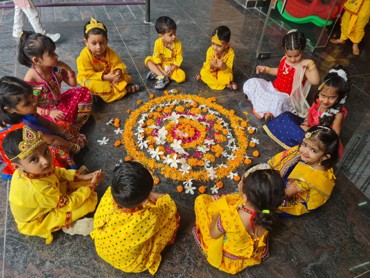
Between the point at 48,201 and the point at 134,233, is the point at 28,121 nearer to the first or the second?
the point at 48,201

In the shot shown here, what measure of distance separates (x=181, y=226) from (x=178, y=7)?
4967 mm

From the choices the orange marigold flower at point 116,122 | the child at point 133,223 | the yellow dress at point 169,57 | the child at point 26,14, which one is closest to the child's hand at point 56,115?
the orange marigold flower at point 116,122

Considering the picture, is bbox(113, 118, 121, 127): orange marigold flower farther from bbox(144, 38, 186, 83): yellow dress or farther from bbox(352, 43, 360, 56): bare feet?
bbox(352, 43, 360, 56): bare feet

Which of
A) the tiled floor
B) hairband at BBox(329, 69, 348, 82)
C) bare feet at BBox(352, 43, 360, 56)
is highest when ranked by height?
hairband at BBox(329, 69, 348, 82)

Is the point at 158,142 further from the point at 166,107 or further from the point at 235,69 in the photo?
the point at 235,69

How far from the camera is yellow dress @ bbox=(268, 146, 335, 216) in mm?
2180

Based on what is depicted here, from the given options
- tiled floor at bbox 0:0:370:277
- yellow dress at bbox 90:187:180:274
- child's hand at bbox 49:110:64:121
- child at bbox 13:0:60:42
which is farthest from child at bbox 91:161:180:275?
child at bbox 13:0:60:42

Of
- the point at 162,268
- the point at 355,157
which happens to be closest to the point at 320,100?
the point at 355,157

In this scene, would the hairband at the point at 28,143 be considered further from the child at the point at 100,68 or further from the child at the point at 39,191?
the child at the point at 100,68

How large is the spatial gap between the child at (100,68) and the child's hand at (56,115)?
2.04ft

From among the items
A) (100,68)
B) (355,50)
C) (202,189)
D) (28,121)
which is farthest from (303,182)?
(355,50)

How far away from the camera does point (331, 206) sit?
2576 mm

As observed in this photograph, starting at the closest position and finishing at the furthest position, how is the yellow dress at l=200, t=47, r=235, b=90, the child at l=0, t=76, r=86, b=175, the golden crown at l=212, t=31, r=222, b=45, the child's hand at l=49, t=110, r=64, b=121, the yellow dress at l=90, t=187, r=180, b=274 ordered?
the yellow dress at l=90, t=187, r=180, b=274 → the child at l=0, t=76, r=86, b=175 → the child's hand at l=49, t=110, r=64, b=121 → the golden crown at l=212, t=31, r=222, b=45 → the yellow dress at l=200, t=47, r=235, b=90

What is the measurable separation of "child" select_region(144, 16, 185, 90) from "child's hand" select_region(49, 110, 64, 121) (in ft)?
4.24
